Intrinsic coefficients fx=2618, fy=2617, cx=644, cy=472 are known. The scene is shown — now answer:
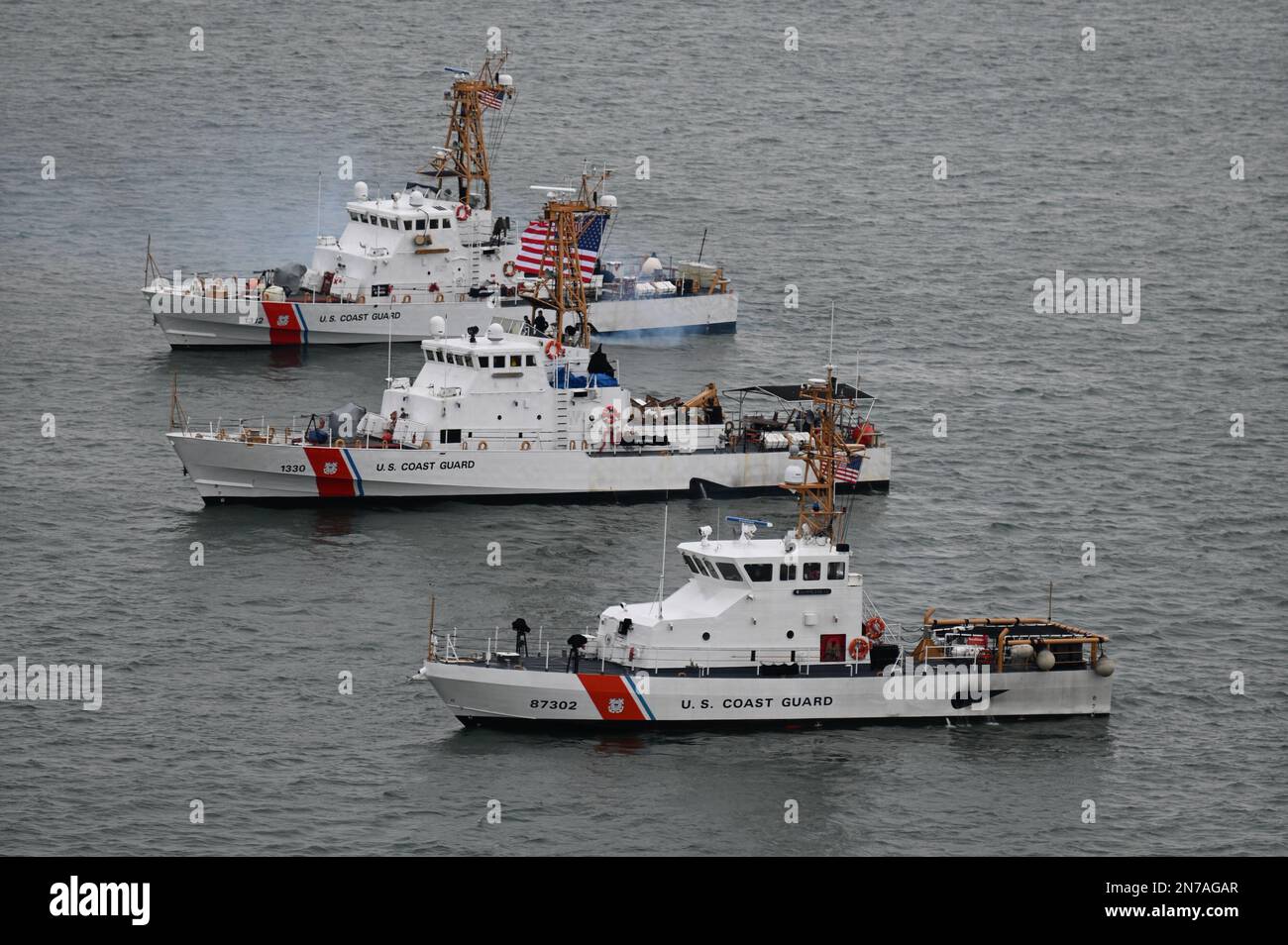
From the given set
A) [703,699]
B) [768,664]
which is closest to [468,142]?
[768,664]

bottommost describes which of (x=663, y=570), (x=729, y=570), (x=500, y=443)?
(x=729, y=570)

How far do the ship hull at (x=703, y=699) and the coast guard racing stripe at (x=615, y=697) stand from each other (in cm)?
3

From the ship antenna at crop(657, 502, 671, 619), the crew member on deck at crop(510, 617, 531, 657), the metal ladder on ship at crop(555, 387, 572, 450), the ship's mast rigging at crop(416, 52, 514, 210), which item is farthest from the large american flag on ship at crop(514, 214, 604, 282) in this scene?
the crew member on deck at crop(510, 617, 531, 657)

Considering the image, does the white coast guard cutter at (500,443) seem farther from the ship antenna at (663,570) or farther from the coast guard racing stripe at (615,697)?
the coast guard racing stripe at (615,697)

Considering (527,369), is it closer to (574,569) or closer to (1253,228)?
(574,569)

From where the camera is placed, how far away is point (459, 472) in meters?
106

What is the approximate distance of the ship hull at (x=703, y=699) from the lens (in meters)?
78.9

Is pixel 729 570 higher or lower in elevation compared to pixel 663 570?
lower

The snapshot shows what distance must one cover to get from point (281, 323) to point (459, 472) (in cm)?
2496

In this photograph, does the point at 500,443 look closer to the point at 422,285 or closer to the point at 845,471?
the point at 845,471

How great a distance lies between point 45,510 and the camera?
333 feet

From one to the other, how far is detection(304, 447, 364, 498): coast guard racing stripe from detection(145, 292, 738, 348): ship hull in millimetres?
20556

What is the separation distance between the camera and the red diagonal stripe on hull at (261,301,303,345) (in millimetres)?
126625

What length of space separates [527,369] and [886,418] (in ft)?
65.6
